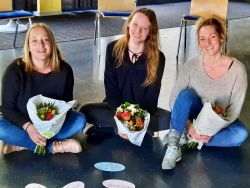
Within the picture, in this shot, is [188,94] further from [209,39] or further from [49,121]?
[49,121]

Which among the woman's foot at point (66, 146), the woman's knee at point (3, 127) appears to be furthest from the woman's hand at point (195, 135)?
the woman's knee at point (3, 127)

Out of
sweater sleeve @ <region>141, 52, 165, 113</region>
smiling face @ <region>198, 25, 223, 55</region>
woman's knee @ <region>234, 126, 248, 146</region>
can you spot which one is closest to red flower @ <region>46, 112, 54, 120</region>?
sweater sleeve @ <region>141, 52, 165, 113</region>

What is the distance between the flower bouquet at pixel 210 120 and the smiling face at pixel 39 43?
3.08 feet

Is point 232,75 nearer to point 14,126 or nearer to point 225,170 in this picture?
point 225,170

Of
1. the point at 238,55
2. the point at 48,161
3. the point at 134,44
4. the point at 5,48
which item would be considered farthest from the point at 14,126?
the point at 238,55

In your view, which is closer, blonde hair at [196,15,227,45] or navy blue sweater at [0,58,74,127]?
navy blue sweater at [0,58,74,127]

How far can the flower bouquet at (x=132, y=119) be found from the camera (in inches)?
104

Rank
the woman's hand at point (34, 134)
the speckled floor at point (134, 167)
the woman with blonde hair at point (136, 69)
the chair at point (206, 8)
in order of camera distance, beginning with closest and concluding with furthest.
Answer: the speckled floor at point (134, 167) < the woman's hand at point (34, 134) < the woman with blonde hair at point (136, 69) < the chair at point (206, 8)

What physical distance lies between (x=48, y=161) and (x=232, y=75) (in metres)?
1.17

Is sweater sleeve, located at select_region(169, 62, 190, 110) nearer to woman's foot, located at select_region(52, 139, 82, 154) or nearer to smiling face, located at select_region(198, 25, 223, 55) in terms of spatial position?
smiling face, located at select_region(198, 25, 223, 55)

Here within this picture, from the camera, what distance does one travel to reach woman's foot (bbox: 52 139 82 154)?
Answer: 274 cm

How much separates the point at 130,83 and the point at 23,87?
25.4 inches

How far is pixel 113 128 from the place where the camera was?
3064mm

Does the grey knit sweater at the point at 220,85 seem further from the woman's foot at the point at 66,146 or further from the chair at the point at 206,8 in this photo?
the chair at the point at 206,8
